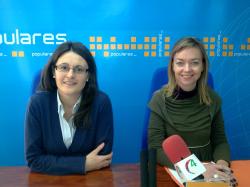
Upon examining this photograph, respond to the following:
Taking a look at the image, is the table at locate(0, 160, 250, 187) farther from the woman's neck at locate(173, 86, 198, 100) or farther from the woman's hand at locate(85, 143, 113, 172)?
the woman's neck at locate(173, 86, 198, 100)

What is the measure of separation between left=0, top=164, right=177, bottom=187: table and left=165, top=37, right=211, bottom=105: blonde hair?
577 mm

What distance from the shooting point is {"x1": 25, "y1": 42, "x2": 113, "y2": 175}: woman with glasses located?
1.64m

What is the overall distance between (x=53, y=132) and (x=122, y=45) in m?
1.24

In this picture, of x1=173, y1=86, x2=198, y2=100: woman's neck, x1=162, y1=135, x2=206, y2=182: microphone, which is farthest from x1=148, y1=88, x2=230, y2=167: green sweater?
x1=162, y1=135, x2=206, y2=182: microphone

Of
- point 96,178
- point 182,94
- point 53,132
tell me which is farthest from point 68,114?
point 182,94

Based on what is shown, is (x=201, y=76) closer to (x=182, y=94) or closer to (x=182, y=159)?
(x=182, y=94)

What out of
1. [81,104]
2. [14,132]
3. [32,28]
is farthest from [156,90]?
[14,132]

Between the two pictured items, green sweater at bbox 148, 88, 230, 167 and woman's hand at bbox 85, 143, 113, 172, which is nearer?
woman's hand at bbox 85, 143, 113, 172

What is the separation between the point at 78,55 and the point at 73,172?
0.62m

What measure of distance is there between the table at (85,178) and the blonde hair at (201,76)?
1.89ft

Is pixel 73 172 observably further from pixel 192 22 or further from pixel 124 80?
pixel 192 22

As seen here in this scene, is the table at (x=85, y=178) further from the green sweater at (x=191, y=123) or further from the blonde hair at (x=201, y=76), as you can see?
the blonde hair at (x=201, y=76)

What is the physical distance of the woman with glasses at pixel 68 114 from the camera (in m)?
1.64

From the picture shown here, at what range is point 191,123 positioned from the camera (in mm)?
1851
